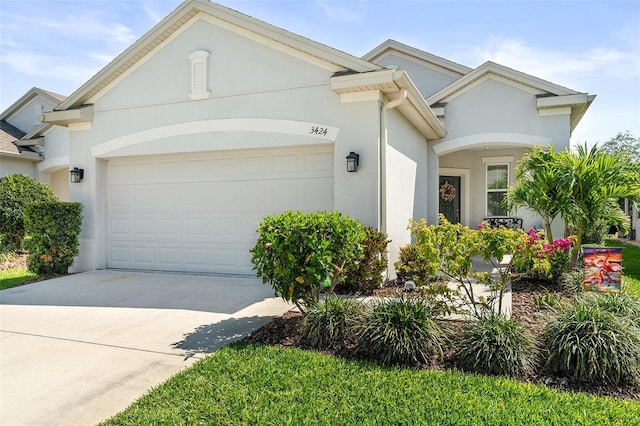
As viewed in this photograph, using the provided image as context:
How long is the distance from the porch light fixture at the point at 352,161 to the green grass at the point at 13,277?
25.1 ft

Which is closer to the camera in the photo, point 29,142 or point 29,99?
point 29,142

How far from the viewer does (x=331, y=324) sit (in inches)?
182

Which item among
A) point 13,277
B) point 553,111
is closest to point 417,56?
point 553,111

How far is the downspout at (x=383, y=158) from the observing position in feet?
23.9

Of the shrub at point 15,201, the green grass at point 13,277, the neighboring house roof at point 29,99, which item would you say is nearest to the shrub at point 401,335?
the green grass at point 13,277

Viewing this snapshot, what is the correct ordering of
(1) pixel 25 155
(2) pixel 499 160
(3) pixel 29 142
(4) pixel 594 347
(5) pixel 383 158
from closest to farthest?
1. (4) pixel 594 347
2. (5) pixel 383 158
3. (2) pixel 499 160
4. (1) pixel 25 155
5. (3) pixel 29 142

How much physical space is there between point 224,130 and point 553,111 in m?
8.87

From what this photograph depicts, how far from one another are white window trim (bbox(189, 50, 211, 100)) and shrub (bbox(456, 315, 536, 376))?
7128 millimetres

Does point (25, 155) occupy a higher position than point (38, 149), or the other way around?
point (38, 149)

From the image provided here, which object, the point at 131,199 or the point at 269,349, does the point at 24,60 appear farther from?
the point at 269,349

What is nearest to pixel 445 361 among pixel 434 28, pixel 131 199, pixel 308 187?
pixel 308 187

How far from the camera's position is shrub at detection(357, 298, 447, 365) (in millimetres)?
4113

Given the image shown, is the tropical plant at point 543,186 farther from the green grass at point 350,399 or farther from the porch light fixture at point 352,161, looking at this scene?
the green grass at point 350,399

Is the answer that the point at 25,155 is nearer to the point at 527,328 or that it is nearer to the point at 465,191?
the point at 465,191
